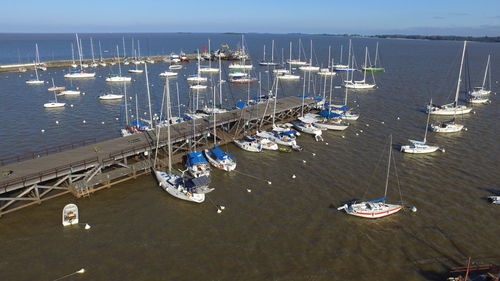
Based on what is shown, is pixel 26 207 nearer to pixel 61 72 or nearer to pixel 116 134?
pixel 116 134

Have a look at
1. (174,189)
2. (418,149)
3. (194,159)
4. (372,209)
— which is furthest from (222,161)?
(418,149)

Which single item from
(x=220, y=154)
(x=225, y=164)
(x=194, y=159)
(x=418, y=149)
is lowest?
(x=225, y=164)

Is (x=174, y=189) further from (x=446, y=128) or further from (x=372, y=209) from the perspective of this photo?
(x=446, y=128)

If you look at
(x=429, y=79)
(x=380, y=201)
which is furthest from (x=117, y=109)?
(x=429, y=79)

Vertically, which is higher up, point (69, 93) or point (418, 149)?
point (69, 93)

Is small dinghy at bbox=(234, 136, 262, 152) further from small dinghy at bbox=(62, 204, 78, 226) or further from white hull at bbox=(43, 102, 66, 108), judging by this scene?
white hull at bbox=(43, 102, 66, 108)

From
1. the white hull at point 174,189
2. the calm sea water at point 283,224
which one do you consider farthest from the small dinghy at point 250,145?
the white hull at point 174,189

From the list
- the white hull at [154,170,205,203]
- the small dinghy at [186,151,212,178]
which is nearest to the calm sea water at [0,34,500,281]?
the white hull at [154,170,205,203]
